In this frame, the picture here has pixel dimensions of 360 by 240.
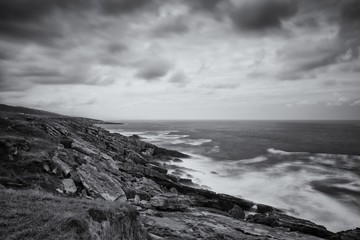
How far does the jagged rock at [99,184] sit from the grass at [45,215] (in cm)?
623

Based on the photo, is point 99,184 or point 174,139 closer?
point 99,184

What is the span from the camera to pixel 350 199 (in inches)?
985

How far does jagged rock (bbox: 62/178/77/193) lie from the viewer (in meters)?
14.3

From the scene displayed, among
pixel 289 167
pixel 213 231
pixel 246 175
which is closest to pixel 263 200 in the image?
pixel 246 175

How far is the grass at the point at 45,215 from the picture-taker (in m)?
6.53

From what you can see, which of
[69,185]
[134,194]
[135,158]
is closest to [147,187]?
[134,194]

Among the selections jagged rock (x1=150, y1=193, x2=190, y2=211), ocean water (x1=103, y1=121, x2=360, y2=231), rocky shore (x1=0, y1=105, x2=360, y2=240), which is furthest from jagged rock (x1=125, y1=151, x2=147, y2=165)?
jagged rock (x1=150, y1=193, x2=190, y2=211)

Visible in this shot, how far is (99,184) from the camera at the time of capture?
659 inches

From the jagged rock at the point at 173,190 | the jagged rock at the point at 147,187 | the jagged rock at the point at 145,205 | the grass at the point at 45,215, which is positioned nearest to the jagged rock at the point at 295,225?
the jagged rock at the point at 145,205

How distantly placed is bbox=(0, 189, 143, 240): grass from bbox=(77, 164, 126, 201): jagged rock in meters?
6.23

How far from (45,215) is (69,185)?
783 cm

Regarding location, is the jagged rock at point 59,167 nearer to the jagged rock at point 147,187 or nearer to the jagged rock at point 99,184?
the jagged rock at point 99,184

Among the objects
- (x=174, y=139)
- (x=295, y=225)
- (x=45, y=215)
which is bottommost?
(x=295, y=225)

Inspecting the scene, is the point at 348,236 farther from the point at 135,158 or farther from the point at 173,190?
the point at 135,158
